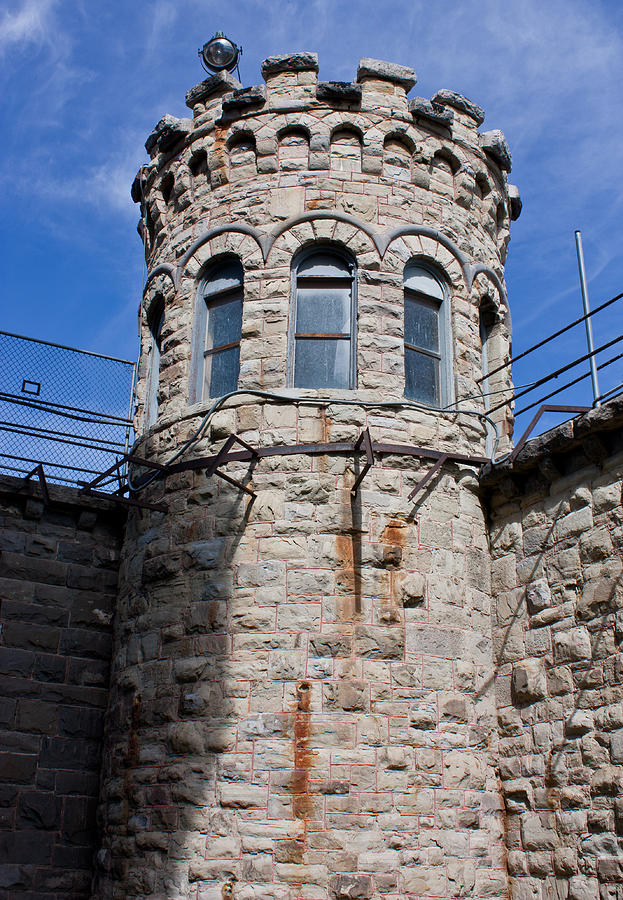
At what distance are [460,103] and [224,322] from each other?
417cm

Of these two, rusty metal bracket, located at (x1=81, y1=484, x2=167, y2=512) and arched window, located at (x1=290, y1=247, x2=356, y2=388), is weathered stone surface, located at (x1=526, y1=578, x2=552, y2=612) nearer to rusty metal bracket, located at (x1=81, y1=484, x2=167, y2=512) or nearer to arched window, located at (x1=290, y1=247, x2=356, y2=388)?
arched window, located at (x1=290, y1=247, x2=356, y2=388)

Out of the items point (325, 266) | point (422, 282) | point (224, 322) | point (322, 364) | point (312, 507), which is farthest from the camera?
point (422, 282)

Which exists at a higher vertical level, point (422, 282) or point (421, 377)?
point (422, 282)

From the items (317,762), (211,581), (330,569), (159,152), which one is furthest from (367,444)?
(159,152)

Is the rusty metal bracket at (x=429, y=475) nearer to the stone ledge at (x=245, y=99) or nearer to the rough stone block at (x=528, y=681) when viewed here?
Result: the rough stone block at (x=528, y=681)

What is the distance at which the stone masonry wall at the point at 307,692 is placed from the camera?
8.62 m

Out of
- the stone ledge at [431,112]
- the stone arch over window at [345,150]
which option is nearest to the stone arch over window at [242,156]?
the stone arch over window at [345,150]

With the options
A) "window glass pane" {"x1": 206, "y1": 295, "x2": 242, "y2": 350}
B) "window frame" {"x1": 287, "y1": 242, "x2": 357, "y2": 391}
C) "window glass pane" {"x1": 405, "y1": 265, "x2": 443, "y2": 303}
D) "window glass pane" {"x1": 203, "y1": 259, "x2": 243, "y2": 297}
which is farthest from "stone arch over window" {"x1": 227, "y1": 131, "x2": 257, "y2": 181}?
"window glass pane" {"x1": 405, "y1": 265, "x2": 443, "y2": 303}

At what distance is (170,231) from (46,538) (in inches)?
158

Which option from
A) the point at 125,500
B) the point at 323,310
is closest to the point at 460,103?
the point at 323,310

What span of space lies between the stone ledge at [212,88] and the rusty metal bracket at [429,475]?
542cm

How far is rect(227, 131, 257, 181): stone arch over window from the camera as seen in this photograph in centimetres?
1174

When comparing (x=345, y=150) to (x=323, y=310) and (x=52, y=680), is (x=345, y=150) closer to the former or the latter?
(x=323, y=310)

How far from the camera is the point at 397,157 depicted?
11680 millimetres
